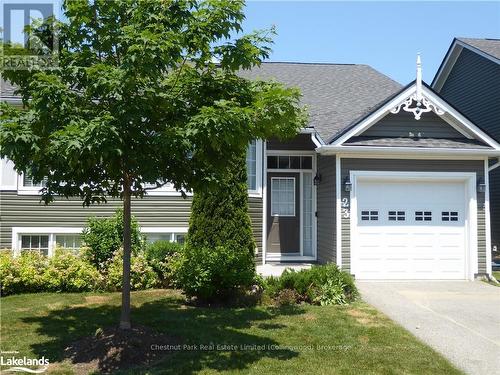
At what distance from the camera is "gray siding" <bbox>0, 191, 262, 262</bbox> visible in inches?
453

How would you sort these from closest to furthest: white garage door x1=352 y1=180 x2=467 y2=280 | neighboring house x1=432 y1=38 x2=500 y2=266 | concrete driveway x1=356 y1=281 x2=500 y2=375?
concrete driveway x1=356 y1=281 x2=500 y2=375 < white garage door x1=352 y1=180 x2=467 y2=280 < neighboring house x1=432 y1=38 x2=500 y2=266

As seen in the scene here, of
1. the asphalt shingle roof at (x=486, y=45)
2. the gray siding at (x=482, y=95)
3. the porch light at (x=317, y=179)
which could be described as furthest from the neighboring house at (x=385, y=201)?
the asphalt shingle roof at (x=486, y=45)

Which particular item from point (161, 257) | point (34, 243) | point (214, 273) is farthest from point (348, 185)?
point (34, 243)

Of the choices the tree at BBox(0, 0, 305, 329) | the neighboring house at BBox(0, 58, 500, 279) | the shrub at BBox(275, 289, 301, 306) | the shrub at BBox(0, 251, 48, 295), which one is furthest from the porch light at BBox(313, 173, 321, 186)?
the shrub at BBox(0, 251, 48, 295)

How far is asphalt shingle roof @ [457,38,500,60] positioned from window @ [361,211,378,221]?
27.9 feet

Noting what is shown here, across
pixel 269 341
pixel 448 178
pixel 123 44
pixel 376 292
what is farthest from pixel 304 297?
pixel 123 44

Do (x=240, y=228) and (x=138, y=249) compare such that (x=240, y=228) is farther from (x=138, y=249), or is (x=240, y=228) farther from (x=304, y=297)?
(x=138, y=249)

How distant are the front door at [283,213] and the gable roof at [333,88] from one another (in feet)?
6.25

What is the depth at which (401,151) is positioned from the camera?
422 inches

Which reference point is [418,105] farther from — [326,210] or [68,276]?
[68,276]

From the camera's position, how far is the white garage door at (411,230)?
11.0 metres

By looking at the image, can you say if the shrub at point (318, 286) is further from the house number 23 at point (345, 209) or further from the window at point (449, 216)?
the window at point (449, 216)

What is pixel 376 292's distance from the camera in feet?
31.5

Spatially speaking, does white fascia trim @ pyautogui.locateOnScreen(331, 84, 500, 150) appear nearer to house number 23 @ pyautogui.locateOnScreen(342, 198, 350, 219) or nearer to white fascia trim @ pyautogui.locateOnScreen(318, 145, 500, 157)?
white fascia trim @ pyautogui.locateOnScreen(318, 145, 500, 157)
